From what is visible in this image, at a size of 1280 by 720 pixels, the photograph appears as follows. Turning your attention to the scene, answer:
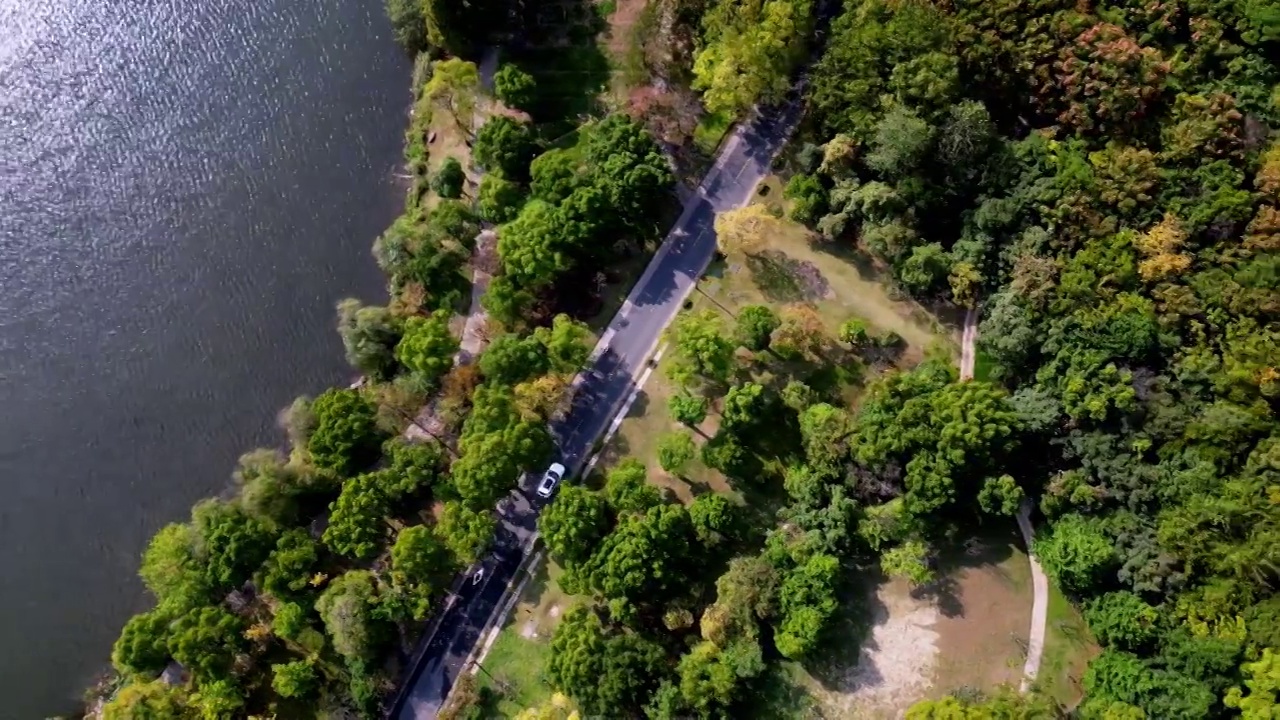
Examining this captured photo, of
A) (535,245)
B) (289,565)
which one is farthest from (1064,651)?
(289,565)

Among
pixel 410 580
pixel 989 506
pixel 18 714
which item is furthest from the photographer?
pixel 18 714

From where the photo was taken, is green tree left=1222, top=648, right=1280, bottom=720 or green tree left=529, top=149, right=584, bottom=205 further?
green tree left=529, top=149, right=584, bottom=205

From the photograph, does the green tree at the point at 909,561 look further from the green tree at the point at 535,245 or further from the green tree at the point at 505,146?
the green tree at the point at 505,146

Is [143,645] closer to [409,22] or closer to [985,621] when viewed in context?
[409,22]

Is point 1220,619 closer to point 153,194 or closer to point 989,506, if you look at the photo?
point 989,506

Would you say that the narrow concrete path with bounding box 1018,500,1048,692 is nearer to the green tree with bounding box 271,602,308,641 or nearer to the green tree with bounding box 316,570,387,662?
the green tree with bounding box 316,570,387,662

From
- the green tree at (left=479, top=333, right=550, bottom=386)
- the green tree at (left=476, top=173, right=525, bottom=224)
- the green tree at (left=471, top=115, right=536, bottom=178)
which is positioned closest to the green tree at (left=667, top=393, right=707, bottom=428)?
the green tree at (left=479, top=333, right=550, bottom=386)

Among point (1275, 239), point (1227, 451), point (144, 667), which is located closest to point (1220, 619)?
point (1227, 451)

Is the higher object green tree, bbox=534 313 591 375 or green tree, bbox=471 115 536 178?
green tree, bbox=471 115 536 178
